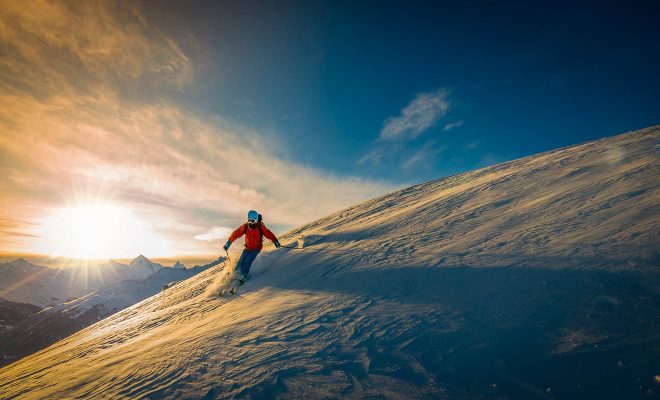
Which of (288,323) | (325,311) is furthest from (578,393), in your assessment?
(288,323)

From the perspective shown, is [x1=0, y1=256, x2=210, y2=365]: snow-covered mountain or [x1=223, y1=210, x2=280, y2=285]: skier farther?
[x1=0, y1=256, x2=210, y2=365]: snow-covered mountain

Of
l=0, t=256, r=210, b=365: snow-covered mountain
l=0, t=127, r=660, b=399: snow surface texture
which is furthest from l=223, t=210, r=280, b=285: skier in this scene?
l=0, t=256, r=210, b=365: snow-covered mountain

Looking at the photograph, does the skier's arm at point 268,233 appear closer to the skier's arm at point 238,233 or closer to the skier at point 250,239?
the skier at point 250,239

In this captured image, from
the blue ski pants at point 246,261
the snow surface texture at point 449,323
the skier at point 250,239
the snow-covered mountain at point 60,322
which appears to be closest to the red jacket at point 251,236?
the skier at point 250,239

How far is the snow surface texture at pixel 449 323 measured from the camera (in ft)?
11.3

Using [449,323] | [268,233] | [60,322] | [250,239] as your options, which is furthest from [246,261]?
[60,322]

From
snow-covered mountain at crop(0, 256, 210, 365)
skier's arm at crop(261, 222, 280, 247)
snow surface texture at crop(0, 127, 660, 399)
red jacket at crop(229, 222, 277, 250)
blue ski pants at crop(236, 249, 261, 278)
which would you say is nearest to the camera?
snow surface texture at crop(0, 127, 660, 399)

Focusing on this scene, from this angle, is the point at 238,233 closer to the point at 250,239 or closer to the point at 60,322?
the point at 250,239

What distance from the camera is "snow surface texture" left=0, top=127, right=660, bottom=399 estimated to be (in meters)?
3.46

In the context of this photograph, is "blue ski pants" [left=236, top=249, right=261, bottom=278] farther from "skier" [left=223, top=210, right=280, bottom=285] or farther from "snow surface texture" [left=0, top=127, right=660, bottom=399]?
"snow surface texture" [left=0, top=127, right=660, bottom=399]

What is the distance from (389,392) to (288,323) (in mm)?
2538

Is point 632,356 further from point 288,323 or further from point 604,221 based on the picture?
point 288,323

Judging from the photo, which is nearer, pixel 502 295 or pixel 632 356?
pixel 632 356

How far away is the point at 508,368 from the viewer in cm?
350
